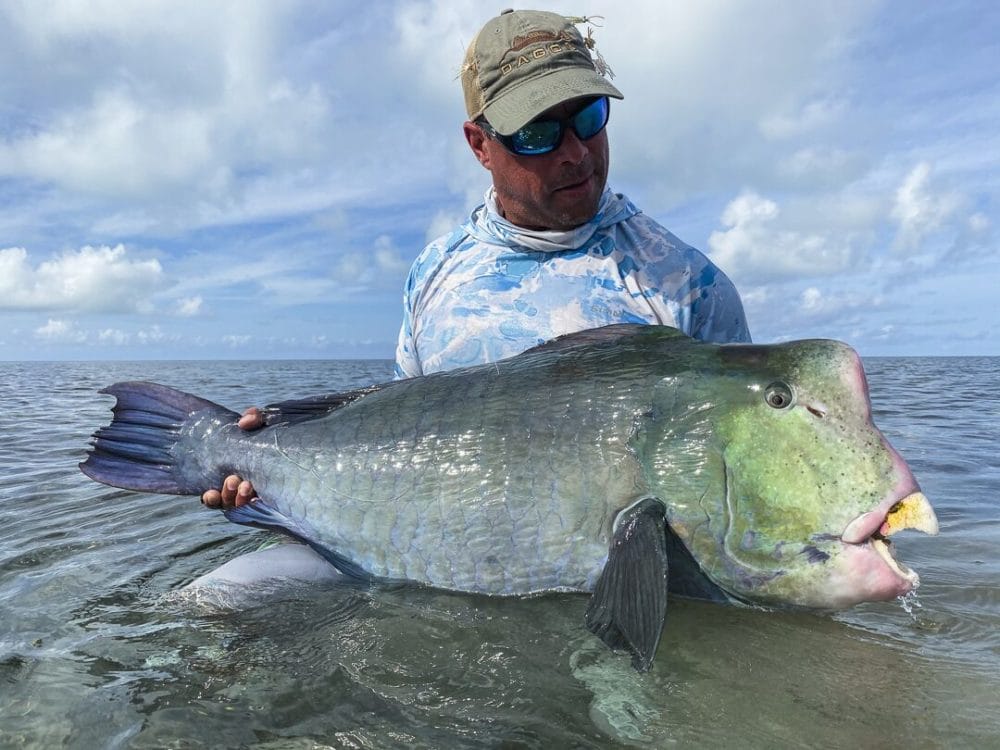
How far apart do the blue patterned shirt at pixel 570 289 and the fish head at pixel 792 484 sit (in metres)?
1.15

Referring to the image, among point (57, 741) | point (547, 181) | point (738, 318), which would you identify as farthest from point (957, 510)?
point (57, 741)

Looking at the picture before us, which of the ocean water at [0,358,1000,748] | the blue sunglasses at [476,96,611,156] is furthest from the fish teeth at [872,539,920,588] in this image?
the blue sunglasses at [476,96,611,156]

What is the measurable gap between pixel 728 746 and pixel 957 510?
12.5 feet

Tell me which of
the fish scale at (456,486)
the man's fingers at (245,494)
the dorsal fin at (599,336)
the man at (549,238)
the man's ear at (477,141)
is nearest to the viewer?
the fish scale at (456,486)

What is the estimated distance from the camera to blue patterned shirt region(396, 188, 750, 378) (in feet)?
11.4

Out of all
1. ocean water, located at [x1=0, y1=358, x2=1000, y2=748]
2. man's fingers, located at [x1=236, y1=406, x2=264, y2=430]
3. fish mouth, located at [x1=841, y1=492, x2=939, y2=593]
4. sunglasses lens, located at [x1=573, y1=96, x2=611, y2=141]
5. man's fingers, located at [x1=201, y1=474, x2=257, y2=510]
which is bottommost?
ocean water, located at [x1=0, y1=358, x2=1000, y2=748]

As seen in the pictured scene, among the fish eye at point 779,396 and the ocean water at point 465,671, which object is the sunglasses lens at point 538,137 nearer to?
the fish eye at point 779,396

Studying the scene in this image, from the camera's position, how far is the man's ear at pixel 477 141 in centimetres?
375

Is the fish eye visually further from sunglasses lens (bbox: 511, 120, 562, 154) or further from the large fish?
sunglasses lens (bbox: 511, 120, 562, 154)

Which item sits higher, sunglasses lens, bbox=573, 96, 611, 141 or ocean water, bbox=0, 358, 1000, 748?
sunglasses lens, bbox=573, 96, 611, 141

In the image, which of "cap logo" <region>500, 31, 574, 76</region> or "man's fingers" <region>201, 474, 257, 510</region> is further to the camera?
"cap logo" <region>500, 31, 574, 76</region>

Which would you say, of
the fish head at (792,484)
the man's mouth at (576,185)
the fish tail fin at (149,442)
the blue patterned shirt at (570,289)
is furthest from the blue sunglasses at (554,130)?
the fish tail fin at (149,442)

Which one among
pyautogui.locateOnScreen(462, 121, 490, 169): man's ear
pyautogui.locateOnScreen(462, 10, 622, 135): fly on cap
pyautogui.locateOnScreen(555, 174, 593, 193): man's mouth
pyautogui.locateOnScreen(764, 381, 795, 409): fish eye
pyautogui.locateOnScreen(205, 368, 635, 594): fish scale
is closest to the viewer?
pyautogui.locateOnScreen(764, 381, 795, 409): fish eye

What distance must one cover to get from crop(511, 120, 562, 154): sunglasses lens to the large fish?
1060 mm
